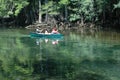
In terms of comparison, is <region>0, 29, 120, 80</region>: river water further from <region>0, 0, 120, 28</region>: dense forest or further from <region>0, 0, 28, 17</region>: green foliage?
<region>0, 0, 28, 17</region>: green foliage

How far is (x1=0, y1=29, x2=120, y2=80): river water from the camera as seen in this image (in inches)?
716

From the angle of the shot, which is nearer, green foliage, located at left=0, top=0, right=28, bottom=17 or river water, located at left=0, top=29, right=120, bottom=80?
river water, located at left=0, top=29, right=120, bottom=80

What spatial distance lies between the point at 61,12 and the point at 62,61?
105 ft

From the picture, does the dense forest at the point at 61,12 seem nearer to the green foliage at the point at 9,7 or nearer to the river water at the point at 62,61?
the green foliage at the point at 9,7

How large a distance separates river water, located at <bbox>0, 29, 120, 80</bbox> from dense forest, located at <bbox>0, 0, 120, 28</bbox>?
56.4 feet

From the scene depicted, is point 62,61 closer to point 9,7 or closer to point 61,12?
point 61,12

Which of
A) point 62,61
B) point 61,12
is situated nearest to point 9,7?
point 61,12

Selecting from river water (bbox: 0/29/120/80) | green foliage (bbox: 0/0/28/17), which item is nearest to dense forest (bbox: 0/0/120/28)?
green foliage (bbox: 0/0/28/17)

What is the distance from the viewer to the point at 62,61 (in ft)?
72.7

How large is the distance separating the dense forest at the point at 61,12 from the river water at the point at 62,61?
17189 mm

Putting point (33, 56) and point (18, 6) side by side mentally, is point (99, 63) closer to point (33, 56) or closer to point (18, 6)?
point (33, 56)

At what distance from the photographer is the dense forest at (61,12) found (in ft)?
158

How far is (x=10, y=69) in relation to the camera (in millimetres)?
20094

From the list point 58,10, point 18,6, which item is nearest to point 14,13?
point 18,6
